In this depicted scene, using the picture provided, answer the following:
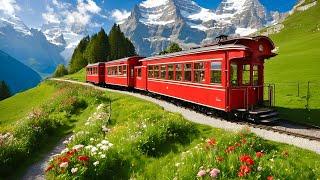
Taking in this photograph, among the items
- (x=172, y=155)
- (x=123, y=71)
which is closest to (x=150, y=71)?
(x=123, y=71)

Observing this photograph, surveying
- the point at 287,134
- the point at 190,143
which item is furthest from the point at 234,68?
the point at 190,143

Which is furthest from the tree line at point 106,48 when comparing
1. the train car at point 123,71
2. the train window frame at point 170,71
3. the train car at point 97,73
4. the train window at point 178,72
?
the train window at point 178,72

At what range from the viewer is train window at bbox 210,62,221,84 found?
886 inches

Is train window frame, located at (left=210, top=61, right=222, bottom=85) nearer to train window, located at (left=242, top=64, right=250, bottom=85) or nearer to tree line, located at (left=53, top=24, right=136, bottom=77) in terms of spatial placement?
train window, located at (left=242, top=64, right=250, bottom=85)

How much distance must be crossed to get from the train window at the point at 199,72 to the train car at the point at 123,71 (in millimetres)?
21342

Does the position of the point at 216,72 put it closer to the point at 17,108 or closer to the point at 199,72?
the point at 199,72

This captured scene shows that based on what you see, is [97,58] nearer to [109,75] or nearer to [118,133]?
[109,75]

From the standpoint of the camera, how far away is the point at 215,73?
75.5 feet

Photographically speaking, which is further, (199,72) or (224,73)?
(199,72)

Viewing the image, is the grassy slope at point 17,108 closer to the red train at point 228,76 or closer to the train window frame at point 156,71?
the train window frame at point 156,71

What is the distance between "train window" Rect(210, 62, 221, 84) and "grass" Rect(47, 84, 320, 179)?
4.61m

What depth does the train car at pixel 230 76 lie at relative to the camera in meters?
21.6

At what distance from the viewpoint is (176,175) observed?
11.2 meters

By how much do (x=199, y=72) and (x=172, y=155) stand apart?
36.8ft
